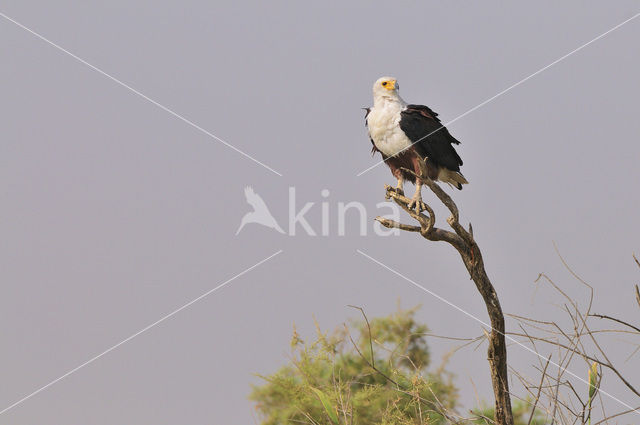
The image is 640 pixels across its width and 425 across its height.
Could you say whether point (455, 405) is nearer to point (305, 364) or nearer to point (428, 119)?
point (305, 364)

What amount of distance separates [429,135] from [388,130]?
0.41m

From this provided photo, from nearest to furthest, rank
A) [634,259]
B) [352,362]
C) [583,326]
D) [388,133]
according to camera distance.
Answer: [634,259]
[583,326]
[388,133]
[352,362]

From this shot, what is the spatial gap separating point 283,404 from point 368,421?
145 centimetres

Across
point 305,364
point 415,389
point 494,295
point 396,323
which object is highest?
point 396,323

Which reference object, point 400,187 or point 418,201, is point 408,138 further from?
point 418,201

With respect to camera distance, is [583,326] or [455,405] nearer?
[583,326]

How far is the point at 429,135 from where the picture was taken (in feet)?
24.3

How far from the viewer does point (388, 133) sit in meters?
7.47

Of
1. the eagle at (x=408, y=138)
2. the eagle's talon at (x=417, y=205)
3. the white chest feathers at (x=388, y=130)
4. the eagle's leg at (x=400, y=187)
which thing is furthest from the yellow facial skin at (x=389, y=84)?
the eagle's talon at (x=417, y=205)

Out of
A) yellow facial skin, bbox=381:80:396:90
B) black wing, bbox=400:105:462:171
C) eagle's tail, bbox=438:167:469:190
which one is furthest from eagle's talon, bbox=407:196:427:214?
yellow facial skin, bbox=381:80:396:90

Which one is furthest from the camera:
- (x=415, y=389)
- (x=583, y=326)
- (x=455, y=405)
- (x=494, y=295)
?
(x=455, y=405)

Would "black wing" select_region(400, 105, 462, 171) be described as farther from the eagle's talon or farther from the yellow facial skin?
the eagle's talon

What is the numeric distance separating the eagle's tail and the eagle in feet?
0.03

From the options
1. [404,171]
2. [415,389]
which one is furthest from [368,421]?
[415,389]
